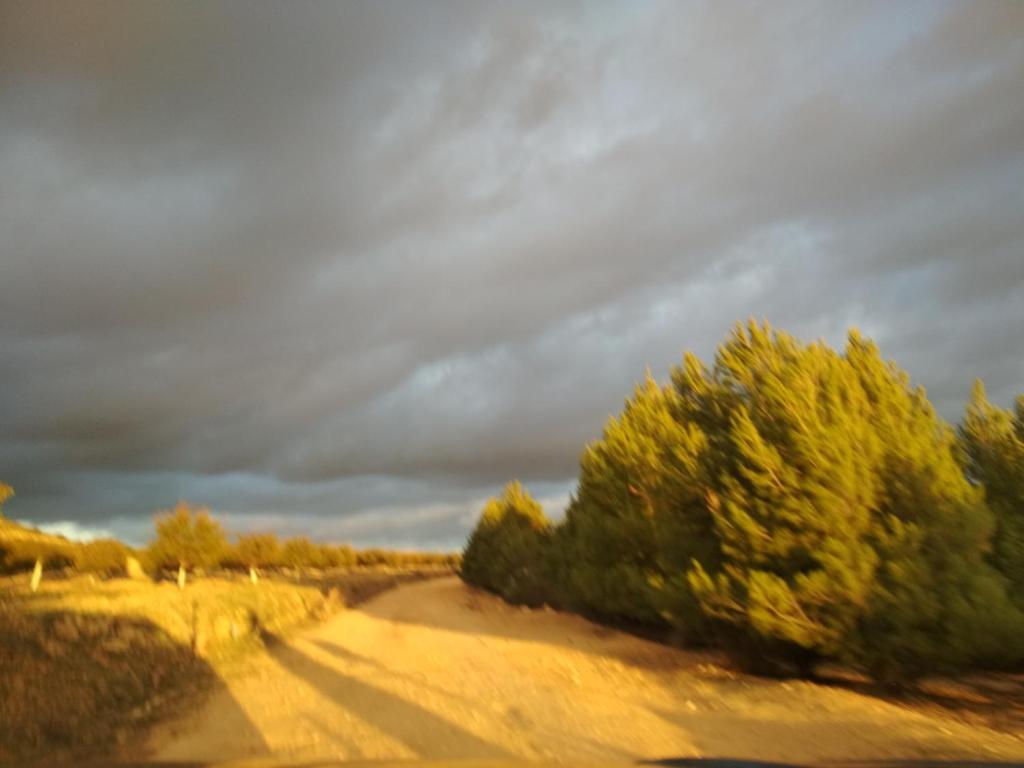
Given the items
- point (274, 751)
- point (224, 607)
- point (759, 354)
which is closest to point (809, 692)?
point (759, 354)

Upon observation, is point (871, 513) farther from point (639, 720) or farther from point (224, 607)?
point (224, 607)

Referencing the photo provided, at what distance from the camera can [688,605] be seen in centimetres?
1827

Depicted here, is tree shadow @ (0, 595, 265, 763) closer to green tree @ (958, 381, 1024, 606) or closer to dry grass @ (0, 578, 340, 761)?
dry grass @ (0, 578, 340, 761)

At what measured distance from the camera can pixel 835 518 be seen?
15367 mm

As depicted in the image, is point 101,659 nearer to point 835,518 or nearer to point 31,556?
point 835,518

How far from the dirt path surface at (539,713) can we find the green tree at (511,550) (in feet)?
48.0

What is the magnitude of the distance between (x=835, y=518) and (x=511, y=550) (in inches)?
1005

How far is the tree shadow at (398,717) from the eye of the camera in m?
11.1

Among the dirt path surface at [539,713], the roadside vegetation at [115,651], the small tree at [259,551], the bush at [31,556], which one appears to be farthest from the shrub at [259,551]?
the dirt path surface at [539,713]

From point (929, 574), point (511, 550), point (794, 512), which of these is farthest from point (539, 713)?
point (511, 550)

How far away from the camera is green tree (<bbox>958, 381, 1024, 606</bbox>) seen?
16156 mm

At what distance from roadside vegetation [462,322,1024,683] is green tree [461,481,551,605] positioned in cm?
1607

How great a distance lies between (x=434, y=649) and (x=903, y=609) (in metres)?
11.8

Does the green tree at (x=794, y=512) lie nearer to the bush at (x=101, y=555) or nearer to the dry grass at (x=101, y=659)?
the dry grass at (x=101, y=659)
